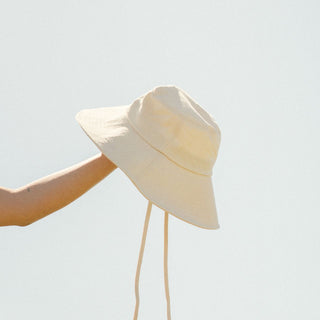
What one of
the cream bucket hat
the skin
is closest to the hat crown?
the cream bucket hat

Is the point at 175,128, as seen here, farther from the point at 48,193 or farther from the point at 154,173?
the point at 48,193

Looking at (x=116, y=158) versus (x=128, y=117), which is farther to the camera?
(x=128, y=117)

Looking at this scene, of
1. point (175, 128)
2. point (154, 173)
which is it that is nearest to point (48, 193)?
point (154, 173)

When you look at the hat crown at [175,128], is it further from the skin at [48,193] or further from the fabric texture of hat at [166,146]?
the skin at [48,193]

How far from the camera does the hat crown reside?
136 cm

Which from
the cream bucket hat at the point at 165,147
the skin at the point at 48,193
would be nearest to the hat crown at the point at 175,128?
the cream bucket hat at the point at 165,147

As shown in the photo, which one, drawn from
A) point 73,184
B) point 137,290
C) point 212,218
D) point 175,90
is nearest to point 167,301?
point 137,290

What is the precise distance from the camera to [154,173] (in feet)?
4.22

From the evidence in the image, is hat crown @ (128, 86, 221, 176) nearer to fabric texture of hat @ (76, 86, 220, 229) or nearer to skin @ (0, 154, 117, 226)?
fabric texture of hat @ (76, 86, 220, 229)

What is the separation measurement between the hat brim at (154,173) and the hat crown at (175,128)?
0.02m

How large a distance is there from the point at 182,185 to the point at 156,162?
0.24 ft

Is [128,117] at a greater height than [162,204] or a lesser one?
greater

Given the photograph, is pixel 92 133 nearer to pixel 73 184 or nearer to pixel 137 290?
pixel 73 184

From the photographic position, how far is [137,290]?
51.9 inches
